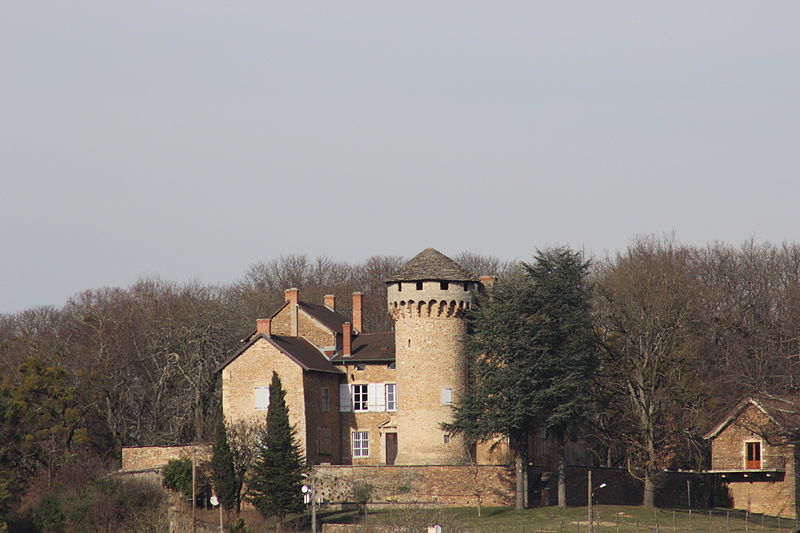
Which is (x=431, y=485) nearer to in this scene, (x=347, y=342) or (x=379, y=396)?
(x=379, y=396)

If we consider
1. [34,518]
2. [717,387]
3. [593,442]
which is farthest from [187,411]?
[717,387]

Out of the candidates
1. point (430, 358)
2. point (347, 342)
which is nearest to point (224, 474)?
point (430, 358)

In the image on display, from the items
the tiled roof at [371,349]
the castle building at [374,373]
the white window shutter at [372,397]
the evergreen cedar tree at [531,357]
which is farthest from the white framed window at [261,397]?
the evergreen cedar tree at [531,357]

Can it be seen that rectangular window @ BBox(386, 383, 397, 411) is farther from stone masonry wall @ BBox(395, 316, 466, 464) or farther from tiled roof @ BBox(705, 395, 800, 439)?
tiled roof @ BBox(705, 395, 800, 439)

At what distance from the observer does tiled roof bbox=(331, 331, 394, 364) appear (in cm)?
6638

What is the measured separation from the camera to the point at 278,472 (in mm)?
55938

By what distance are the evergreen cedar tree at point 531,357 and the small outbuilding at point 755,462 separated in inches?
349

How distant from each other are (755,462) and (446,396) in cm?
1497

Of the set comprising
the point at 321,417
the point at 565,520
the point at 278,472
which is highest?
the point at 321,417

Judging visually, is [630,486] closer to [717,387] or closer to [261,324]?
[717,387]

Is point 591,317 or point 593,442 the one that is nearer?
point 591,317

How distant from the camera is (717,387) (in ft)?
224

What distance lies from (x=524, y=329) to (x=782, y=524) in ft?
46.2

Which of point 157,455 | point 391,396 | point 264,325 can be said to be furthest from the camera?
point 264,325
